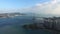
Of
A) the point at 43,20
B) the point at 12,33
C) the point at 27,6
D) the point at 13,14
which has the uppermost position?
the point at 27,6

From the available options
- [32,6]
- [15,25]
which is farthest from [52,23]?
[15,25]

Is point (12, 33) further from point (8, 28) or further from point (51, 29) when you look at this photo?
point (51, 29)

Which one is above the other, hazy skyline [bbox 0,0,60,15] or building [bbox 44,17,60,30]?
hazy skyline [bbox 0,0,60,15]

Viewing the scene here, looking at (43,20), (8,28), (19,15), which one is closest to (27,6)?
(19,15)

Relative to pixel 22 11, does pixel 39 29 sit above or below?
below

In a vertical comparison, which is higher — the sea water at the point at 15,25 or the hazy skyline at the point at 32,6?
the hazy skyline at the point at 32,6

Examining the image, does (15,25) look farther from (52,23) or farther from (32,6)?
(52,23)

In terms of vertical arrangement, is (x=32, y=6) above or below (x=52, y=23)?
above

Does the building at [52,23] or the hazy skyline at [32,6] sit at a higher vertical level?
the hazy skyline at [32,6]

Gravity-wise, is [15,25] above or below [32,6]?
below
